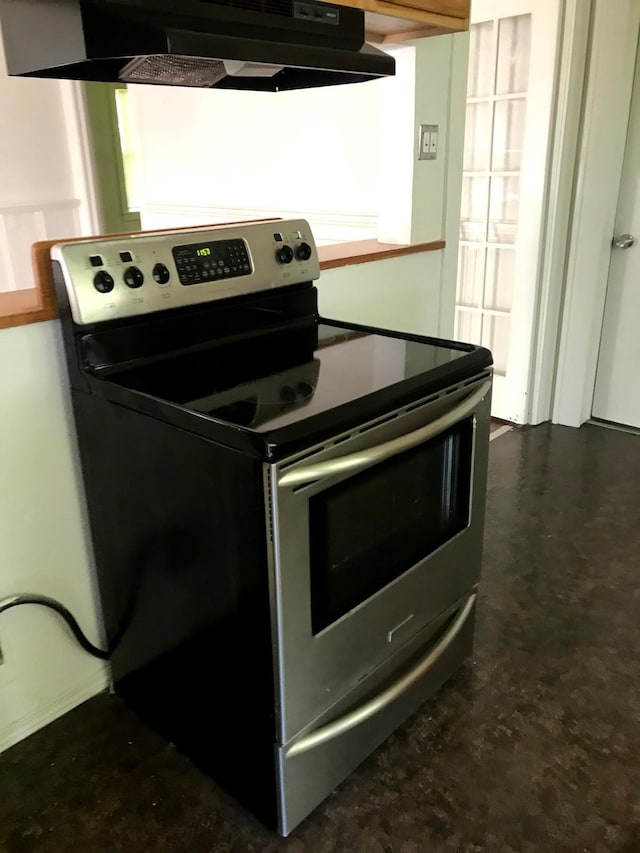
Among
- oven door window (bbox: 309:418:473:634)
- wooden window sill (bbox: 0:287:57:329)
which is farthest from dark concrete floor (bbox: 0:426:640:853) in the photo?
wooden window sill (bbox: 0:287:57:329)

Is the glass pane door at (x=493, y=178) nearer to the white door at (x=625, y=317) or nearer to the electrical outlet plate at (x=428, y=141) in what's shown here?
the white door at (x=625, y=317)

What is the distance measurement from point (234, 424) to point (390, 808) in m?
0.90

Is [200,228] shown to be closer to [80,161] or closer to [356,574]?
[356,574]

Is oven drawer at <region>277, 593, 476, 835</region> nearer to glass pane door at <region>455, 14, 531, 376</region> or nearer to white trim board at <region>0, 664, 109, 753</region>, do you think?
white trim board at <region>0, 664, 109, 753</region>

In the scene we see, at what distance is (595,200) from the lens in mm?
2996

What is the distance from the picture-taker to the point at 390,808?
1466mm

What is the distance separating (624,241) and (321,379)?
2.25 metres

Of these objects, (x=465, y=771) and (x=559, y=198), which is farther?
(x=559, y=198)

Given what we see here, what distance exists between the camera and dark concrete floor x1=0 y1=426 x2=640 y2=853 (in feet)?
4.61

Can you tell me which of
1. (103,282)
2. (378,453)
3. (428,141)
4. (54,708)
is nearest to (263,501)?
(378,453)

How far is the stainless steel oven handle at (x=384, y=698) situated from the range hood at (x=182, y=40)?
4.10 ft

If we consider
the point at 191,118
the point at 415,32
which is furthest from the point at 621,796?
the point at 191,118

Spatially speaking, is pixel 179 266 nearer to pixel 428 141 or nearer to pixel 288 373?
pixel 288 373

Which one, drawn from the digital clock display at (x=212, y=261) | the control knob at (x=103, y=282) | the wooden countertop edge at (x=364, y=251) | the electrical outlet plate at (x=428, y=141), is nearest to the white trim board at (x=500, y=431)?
the wooden countertop edge at (x=364, y=251)
